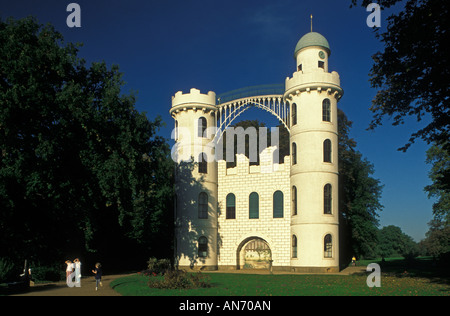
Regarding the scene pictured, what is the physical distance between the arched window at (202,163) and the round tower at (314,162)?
8.02 metres

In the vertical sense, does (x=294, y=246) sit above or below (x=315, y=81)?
below

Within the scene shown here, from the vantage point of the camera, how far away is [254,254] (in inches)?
1581

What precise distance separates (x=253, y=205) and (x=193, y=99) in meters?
11.0

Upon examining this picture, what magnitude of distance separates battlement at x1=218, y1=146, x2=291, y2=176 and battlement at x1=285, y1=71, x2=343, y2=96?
580cm

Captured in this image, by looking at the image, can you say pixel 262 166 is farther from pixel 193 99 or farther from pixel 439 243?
pixel 439 243

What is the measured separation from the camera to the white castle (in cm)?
3597

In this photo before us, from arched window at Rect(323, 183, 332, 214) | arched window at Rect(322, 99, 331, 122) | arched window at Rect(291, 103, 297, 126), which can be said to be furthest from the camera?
arched window at Rect(291, 103, 297, 126)

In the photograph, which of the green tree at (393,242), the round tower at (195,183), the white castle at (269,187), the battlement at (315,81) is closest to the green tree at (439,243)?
the white castle at (269,187)

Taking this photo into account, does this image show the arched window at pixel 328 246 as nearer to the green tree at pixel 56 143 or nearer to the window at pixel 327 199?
the window at pixel 327 199

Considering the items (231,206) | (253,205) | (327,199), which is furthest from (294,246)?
(231,206)

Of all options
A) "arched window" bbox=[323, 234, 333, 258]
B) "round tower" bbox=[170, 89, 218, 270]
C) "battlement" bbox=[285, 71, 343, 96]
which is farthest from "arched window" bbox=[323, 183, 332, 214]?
"round tower" bbox=[170, 89, 218, 270]

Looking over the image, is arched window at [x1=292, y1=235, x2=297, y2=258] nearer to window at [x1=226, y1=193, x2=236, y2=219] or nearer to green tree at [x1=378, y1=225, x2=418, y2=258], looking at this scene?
window at [x1=226, y1=193, x2=236, y2=219]

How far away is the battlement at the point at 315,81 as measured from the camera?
3662 cm

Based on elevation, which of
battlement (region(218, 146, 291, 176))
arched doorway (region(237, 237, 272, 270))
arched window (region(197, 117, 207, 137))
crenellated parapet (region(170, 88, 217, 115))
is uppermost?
crenellated parapet (region(170, 88, 217, 115))
